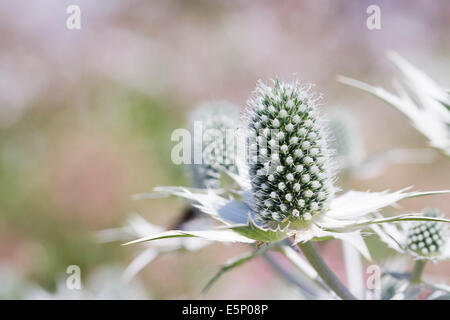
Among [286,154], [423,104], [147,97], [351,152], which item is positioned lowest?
[286,154]

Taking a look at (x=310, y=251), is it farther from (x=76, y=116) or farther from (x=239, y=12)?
(x=239, y=12)

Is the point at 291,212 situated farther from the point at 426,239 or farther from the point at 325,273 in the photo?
the point at 426,239

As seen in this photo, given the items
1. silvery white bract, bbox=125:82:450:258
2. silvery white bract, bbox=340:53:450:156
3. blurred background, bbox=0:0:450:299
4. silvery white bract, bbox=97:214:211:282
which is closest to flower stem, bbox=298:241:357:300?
silvery white bract, bbox=125:82:450:258

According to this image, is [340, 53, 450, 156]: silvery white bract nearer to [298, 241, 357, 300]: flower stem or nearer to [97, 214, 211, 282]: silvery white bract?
[298, 241, 357, 300]: flower stem

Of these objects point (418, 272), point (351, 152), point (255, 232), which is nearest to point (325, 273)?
point (255, 232)

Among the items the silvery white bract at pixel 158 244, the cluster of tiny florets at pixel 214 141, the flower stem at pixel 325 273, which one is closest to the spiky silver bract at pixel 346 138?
the cluster of tiny florets at pixel 214 141

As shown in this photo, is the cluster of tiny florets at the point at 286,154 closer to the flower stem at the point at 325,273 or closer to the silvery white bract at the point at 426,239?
the flower stem at the point at 325,273
